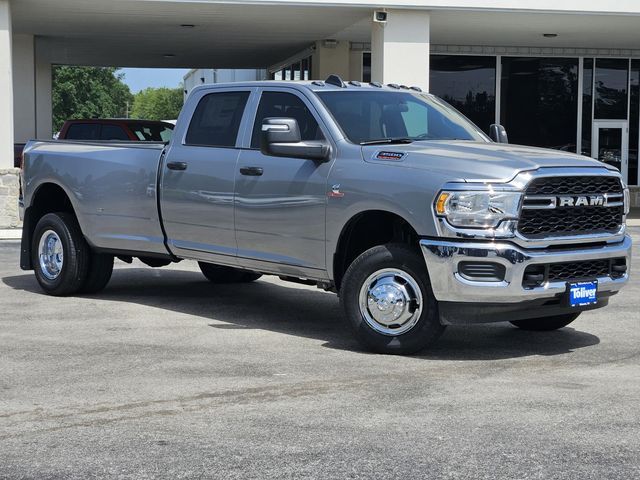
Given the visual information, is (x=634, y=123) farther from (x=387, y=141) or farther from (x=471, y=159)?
(x=471, y=159)

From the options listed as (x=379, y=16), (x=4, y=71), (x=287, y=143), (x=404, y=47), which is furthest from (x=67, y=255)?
(x=404, y=47)

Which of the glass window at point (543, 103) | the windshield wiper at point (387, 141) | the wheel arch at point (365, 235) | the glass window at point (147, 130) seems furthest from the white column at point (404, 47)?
the wheel arch at point (365, 235)

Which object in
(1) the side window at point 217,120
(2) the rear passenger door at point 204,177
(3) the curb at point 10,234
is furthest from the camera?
(3) the curb at point 10,234

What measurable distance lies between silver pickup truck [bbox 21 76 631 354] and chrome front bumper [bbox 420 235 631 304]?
1 centimetres

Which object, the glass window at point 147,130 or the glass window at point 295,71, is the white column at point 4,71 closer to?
the glass window at point 147,130

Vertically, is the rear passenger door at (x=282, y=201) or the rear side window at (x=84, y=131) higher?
the rear side window at (x=84, y=131)

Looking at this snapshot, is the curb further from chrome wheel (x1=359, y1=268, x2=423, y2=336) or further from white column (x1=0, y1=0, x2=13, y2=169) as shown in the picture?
chrome wheel (x1=359, y1=268, x2=423, y2=336)

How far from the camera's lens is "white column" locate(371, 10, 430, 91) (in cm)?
2050

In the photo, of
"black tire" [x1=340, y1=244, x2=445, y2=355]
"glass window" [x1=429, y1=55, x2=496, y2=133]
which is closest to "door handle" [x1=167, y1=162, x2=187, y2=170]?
"black tire" [x1=340, y1=244, x2=445, y2=355]

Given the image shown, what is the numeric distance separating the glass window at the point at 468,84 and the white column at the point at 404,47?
22.1 feet

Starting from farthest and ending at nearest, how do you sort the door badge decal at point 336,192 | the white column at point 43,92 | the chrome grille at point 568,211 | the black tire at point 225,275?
the white column at point 43,92
the black tire at point 225,275
the door badge decal at point 336,192
the chrome grille at point 568,211

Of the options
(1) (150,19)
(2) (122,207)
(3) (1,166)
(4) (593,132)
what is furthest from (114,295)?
(4) (593,132)

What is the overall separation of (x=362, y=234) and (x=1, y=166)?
12.4 metres

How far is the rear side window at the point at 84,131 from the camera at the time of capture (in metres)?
22.2
